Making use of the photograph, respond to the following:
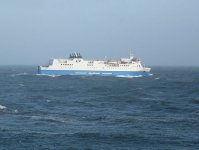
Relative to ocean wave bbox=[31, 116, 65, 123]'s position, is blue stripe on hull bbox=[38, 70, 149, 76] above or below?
above

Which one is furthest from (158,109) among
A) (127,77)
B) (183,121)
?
(127,77)

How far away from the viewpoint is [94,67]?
16262 centimetres

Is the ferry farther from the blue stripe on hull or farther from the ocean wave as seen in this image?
the ocean wave

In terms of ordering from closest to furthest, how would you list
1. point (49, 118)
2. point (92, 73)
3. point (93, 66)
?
point (49, 118) < point (93, 66) < point (92, 73)

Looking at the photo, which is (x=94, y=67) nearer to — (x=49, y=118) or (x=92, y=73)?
(x=92, y=73)

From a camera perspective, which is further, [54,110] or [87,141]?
[54,110]

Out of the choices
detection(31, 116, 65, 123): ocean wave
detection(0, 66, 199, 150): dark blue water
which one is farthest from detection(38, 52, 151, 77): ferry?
detection(31, 116, 65, 123): ocean wave

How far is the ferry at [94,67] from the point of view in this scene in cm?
16075

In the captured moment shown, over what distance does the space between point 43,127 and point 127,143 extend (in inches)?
426

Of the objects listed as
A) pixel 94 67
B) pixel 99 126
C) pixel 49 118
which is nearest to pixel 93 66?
pixel 94 67

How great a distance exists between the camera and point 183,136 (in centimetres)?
3962

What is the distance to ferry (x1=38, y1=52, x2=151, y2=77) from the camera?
161 metres

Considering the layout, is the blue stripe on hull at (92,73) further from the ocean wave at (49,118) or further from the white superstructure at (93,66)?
the ocean wave at (49,118)

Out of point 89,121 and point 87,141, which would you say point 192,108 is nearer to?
point 89,121
